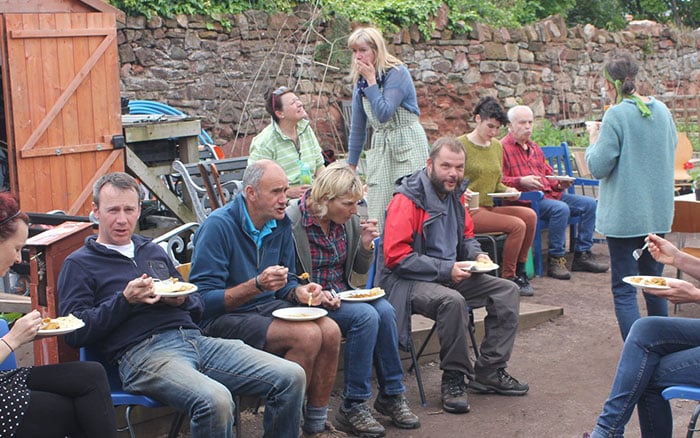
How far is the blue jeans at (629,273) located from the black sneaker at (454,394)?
3.78ft

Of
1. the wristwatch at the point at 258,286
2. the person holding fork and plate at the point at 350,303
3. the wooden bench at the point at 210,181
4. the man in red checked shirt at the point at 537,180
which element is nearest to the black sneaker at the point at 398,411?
the person holding fork and plate at the point at 350,303

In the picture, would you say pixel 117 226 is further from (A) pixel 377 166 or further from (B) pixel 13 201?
(A) pixel 377 166

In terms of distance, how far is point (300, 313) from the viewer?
4.29 m

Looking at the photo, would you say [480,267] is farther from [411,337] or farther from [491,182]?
[491,182]

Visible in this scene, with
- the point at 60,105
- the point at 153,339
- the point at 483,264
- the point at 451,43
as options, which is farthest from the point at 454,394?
the point at 451,43

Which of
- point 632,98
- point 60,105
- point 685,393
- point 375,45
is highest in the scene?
point 375,45

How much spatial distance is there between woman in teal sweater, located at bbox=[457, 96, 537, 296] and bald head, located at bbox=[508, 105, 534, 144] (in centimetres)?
52

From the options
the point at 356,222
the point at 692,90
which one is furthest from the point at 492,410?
the point at 692,90

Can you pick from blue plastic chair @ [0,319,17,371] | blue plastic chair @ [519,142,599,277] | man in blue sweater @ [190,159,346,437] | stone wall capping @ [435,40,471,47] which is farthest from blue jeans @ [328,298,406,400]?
stone wall capping @ [435,40,471,47]

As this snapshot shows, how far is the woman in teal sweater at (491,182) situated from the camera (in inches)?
289

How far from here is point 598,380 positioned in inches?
215

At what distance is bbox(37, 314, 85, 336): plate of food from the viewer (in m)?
3.32

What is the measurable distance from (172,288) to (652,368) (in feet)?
6.55

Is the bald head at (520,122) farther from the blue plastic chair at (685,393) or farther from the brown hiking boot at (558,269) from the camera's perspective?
the blue plastic chair at (685,393)
